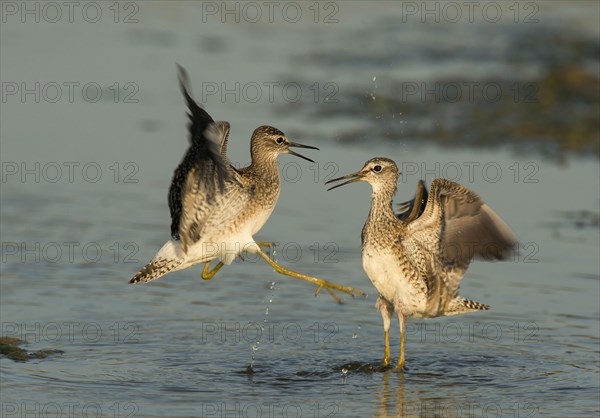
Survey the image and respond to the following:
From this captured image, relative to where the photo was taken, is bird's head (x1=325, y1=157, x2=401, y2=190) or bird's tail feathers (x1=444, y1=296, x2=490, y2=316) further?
bird's tail feathers (x1=444, y1=296, x2=490, y2=316)

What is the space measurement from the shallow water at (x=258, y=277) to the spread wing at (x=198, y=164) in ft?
3.66

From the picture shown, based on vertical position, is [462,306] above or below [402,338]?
above

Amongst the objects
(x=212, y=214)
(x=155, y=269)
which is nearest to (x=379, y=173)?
(x=212, y=214)

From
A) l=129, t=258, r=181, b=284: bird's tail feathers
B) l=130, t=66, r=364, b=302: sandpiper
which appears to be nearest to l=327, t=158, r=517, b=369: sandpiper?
l=130, t=66, r=364, b=302: sandpiper

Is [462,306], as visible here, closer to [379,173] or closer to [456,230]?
[456,230]

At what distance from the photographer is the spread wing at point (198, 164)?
816 cm

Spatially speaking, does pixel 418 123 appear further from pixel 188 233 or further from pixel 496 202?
pixel 188 233

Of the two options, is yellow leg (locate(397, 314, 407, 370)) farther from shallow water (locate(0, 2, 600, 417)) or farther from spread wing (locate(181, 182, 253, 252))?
spread wing (locate(181, 182, 253, 252))

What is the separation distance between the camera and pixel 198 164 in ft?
28.2

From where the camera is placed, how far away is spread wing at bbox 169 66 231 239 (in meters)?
8.16

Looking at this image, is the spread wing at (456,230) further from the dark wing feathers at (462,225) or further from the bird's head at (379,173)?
the bird's head at (379,173)

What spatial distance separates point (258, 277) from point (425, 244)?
7.05 ft

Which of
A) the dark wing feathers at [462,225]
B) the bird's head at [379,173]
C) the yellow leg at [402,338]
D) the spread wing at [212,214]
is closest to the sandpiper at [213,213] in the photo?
the spread wing at [212,214]

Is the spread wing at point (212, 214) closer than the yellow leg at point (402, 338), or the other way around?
the spread wing at point (212, 214)
